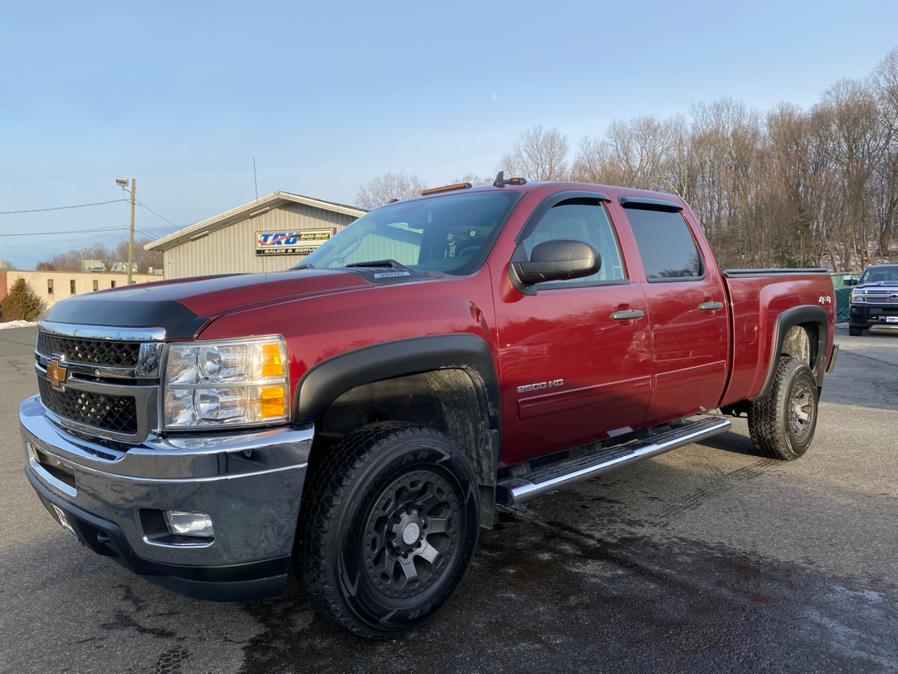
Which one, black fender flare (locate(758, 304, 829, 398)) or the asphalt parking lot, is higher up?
black fender flare (locate(758, 304, 829, 398))

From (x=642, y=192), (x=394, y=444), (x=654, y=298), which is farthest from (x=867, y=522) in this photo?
(x=394, y=444)

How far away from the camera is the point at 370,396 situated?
2799 mm

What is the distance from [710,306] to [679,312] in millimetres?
366

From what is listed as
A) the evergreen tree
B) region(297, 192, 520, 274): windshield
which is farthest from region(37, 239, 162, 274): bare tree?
region(297, 192, 520, 274): windshield

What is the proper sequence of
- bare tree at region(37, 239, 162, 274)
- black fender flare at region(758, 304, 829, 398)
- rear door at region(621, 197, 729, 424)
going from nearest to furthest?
rear door at region(621, 197, 729, 424) → black fender flare at region(758, 304, 829, 398) → bare tree at region(37, 239, 162, 274)

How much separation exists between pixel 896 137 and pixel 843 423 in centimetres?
4767

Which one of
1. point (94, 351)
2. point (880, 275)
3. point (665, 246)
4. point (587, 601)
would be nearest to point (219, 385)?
point (94, 351)

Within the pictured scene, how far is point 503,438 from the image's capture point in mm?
3123

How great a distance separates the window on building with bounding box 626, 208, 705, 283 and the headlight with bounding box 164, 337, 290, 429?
100.0 inches

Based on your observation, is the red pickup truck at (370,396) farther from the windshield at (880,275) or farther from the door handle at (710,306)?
the windshield at (880,275)

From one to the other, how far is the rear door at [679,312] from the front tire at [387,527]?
66.5 inches

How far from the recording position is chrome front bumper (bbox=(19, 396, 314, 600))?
2174 millimetres

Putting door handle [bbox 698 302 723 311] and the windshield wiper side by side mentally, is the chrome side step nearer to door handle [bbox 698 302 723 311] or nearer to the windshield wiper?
door handle [bbox 698 302 723 311]

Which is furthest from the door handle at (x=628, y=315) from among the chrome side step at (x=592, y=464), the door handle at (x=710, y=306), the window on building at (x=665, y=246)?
the chrome side step at (x=592, y=464)
